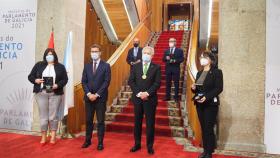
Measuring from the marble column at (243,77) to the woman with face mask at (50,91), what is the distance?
241 cm

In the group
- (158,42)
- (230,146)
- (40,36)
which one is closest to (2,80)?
(40,36)

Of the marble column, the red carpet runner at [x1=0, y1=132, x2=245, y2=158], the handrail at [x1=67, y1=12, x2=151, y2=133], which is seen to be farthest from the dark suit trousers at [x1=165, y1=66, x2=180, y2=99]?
the marble column

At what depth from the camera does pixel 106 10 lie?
10.2 m

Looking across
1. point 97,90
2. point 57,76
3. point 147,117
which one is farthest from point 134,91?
point 57,76

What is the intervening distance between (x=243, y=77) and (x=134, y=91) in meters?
1.59

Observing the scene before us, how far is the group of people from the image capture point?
3.79 metres

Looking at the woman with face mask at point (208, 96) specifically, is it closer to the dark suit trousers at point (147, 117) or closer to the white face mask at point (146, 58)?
the dark suit trousers at point (147, 117)

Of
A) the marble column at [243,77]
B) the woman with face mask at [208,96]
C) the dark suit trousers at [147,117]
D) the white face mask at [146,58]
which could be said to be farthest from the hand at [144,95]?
the marble column at [243,77]

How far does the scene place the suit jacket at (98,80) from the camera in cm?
428

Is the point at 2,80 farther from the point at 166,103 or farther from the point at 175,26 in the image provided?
the point at 175,26

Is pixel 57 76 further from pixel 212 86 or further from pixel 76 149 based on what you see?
pixel 212 86

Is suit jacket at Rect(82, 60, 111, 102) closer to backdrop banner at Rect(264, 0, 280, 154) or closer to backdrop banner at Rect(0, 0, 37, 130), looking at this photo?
backdrop banner at Rect(0, 0, 37, 130)

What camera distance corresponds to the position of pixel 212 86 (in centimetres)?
379

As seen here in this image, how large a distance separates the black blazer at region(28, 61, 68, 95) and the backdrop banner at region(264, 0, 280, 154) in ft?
9.69
